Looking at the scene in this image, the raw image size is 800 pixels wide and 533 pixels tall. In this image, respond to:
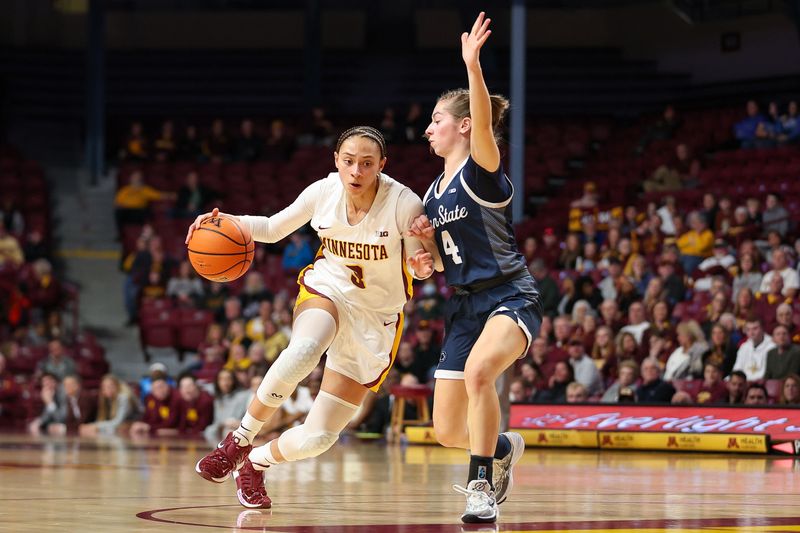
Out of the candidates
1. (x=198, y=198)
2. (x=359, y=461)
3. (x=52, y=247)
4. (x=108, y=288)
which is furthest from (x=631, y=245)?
(x=52, y=247)

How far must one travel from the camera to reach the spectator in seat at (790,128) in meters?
19.5

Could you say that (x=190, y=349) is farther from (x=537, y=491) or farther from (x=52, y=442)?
(x=537, y=491)

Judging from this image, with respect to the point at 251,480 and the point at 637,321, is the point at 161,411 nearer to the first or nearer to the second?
the point at 637,321

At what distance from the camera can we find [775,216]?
16906 mm

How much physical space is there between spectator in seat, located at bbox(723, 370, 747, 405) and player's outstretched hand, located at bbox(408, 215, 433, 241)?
7859 millimetres

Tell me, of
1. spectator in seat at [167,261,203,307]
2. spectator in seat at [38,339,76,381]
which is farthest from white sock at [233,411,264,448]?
spectator in seat at [167,261,203,307]

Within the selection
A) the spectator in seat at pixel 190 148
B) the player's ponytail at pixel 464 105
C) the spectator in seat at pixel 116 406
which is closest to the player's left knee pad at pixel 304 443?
the player's ponytail at pixel 464 105

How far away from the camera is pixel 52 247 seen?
77.8ft

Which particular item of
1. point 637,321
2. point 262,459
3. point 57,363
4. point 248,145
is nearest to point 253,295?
point 57,363

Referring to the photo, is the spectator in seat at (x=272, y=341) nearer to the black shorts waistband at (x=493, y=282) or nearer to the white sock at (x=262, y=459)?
the white sock at (x=262, y=459)

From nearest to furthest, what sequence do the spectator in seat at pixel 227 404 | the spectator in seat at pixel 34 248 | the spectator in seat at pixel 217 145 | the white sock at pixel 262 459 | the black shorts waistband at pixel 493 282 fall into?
the black shorts waistband at pixel 493 282
the white sock at pixel 262 459
the spectator in seat at pixel 227 404
the spectator in seat at pixel 34 248
the spectator in seat at pixel 217 145

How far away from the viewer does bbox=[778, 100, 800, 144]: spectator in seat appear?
63.9 ft

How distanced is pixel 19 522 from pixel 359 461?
19.2ft

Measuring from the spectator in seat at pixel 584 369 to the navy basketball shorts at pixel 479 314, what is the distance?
8509mm
